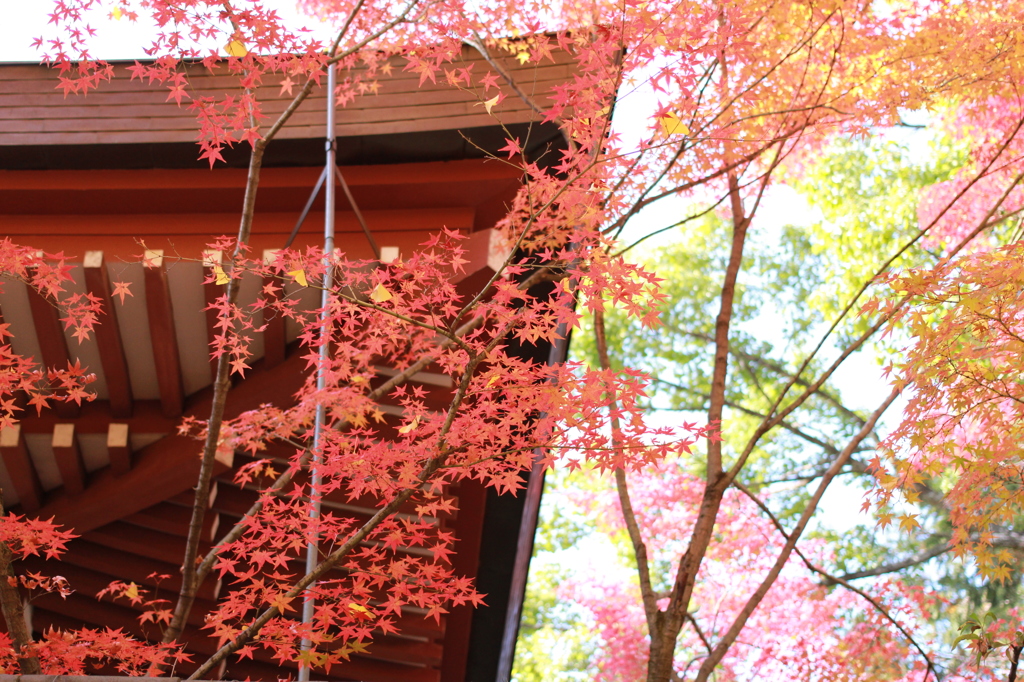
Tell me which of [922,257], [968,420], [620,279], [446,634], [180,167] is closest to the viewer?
[620,279]

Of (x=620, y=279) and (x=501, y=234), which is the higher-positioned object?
(x=501, y=234)

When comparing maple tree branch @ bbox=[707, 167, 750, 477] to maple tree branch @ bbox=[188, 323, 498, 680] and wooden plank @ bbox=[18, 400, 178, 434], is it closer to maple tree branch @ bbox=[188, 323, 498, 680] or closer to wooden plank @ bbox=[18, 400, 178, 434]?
maple tree branch @ bbox=[188, 323, 498, 680]

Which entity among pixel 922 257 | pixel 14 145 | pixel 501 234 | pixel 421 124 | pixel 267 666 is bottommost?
pixel 267 666

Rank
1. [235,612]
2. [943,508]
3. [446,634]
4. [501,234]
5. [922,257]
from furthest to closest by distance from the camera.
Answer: [922,257] → [943,508] → [446,634] → [501,234] → [235,612]

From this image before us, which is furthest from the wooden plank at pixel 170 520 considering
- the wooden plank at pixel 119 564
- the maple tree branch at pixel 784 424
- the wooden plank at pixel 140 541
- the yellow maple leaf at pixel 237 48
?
the maple tree branch at pixel 784 424

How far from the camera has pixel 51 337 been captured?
372 cm

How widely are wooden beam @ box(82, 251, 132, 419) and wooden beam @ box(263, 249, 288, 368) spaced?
69 cm

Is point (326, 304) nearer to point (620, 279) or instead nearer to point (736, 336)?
point (620, 279)

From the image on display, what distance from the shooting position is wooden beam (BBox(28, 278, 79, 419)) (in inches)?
143

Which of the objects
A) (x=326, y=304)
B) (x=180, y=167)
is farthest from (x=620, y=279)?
(x=180, y=167)

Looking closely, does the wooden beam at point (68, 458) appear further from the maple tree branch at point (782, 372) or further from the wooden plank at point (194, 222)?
the maple tree branch at point (782, 372)

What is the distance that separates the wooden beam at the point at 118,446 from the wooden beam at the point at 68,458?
15 centimetres

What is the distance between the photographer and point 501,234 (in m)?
3.75

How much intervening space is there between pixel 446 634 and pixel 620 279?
3725mm
